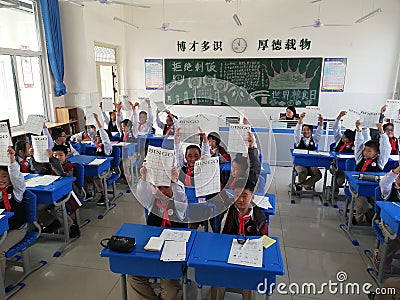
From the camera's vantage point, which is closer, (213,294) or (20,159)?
(213,294)

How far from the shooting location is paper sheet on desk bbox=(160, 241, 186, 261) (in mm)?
1759

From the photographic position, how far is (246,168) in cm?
226

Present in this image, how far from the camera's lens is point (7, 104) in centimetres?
523

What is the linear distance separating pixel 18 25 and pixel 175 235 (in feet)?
17.9

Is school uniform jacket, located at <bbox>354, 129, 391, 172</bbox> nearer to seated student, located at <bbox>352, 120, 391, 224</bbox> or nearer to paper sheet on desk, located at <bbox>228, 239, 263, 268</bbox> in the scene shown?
seated student, located at <bbox>352, 120, 391, 224</bbox>

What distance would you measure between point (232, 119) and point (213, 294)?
65.3 inches

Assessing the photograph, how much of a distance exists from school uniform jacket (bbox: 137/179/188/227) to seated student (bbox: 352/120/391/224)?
2.20m

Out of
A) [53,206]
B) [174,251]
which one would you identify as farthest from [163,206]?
[53,206]

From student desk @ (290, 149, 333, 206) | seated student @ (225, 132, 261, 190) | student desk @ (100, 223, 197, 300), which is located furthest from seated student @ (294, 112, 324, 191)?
student desk @ (100, 223, 197, 300)

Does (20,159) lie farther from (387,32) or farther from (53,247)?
(387,32)

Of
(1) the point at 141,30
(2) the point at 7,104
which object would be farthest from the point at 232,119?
(1) the point at 141,30

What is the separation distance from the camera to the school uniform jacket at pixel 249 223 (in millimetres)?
2127

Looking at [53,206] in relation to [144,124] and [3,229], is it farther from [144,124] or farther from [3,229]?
[144,124]

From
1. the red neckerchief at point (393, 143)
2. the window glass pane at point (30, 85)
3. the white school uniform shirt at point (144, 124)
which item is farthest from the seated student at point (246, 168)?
the window glass pane at point (30, 85)
